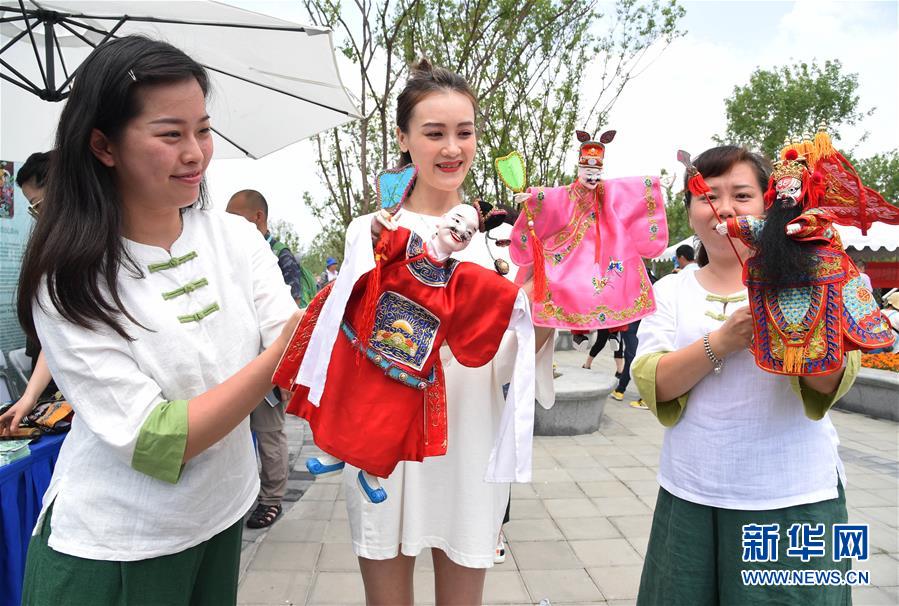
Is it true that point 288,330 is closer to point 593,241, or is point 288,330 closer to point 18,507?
point 593,241

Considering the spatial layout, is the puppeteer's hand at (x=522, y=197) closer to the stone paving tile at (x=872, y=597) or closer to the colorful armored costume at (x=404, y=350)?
the colorful armored costume at (x=404, y=350)

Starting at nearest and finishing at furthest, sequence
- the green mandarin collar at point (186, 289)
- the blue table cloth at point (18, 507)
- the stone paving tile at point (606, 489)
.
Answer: the green mandarin collar at point (186, 289) < the blue table cloth at point (18, 507) < the stone paving tile at point (606, 489)

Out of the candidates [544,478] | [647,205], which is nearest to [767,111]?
[544,478]

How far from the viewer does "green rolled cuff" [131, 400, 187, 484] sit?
1.19 m

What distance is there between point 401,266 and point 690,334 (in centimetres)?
100

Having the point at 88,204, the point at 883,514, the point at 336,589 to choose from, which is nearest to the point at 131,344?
the point at 88,204

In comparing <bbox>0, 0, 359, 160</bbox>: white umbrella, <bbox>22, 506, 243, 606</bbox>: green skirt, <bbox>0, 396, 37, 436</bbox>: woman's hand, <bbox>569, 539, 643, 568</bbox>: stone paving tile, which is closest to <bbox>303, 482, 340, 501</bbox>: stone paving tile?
<bbox>569, 539, 643, 568</bbox>: stone paving tile

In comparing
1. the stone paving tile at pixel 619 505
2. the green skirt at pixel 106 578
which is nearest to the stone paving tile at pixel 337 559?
the stone paving tile at pixel 619 505

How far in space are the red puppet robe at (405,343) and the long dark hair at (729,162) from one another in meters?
0.87

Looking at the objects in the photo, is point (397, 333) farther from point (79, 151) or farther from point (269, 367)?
point (79, 151)

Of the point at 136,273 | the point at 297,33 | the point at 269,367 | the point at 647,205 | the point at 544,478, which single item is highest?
the point at 297,33

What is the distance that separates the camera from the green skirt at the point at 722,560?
158cm

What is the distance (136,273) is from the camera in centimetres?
131

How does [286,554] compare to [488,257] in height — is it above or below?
below
